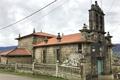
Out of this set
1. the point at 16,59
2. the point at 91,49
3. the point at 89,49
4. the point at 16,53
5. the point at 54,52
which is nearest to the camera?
the point at 89,49

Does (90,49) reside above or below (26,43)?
below

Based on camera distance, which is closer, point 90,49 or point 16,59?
point 90,49

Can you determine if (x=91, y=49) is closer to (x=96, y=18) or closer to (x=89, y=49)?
(x=89, y=49)

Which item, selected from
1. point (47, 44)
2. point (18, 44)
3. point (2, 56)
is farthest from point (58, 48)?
point (18, 44)

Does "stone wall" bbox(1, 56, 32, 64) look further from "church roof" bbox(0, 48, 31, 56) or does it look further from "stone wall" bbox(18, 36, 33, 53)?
"stone wall" bbox(18, 36, 33, 53)

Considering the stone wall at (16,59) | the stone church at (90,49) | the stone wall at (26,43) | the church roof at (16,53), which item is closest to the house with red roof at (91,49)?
the stone church at (90,49)

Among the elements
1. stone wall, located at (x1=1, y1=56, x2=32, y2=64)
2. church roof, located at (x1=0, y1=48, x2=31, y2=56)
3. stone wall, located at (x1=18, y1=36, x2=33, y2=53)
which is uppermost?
stone wall, located at (x1=18, y1=36, x2=33, y2=53)

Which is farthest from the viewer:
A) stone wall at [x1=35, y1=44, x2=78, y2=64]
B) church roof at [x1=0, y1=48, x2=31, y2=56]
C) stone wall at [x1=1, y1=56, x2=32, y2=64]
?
church roof at [x1=0, y1=48, x2=31, y2=56]

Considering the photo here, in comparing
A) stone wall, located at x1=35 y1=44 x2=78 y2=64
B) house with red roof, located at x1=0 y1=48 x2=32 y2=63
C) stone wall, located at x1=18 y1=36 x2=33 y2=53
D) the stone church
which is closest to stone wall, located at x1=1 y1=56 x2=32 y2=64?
house with red roof, located at x1=0 y1=48 x2=32 y2=63

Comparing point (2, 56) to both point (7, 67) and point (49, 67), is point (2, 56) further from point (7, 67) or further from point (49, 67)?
point (49, 67)

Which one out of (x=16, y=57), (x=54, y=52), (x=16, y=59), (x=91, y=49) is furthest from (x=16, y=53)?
(x=91, y=49)

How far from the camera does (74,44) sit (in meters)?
28.7

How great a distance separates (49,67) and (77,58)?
369 cm

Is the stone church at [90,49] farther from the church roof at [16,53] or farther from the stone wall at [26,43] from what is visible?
the stone wall at [26,43]
